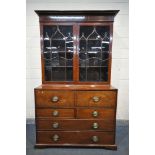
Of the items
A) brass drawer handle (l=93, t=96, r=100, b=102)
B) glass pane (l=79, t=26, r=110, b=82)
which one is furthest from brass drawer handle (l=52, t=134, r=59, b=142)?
glass pane (l=79, t=26, r=110, b=82)

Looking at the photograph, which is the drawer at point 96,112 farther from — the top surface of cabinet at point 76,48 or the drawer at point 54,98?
the top surface of cabinet at point 76,48

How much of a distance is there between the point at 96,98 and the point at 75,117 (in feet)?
1.16

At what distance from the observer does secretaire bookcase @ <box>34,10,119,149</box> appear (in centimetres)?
219

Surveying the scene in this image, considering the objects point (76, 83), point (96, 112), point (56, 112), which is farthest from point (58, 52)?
point (96, 112)

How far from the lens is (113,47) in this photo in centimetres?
283

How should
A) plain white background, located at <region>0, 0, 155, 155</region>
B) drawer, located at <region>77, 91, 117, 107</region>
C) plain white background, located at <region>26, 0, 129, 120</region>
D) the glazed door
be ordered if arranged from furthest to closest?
plain white background, located at <region>26, 0, 129, 120</region> → the glazed door → drawer, located at <region>77, 91, 117, 107</region> → plain white background, located at <region>0, 0, 155, 155</region>

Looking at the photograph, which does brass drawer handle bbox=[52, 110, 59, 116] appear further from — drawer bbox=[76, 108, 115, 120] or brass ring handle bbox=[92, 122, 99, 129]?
brass ring handle bbox=[92, 122, 99, 129]

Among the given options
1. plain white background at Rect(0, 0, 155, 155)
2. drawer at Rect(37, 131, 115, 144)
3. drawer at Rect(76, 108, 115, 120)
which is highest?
plain white background at Rect(0, 0, 155, 155)
